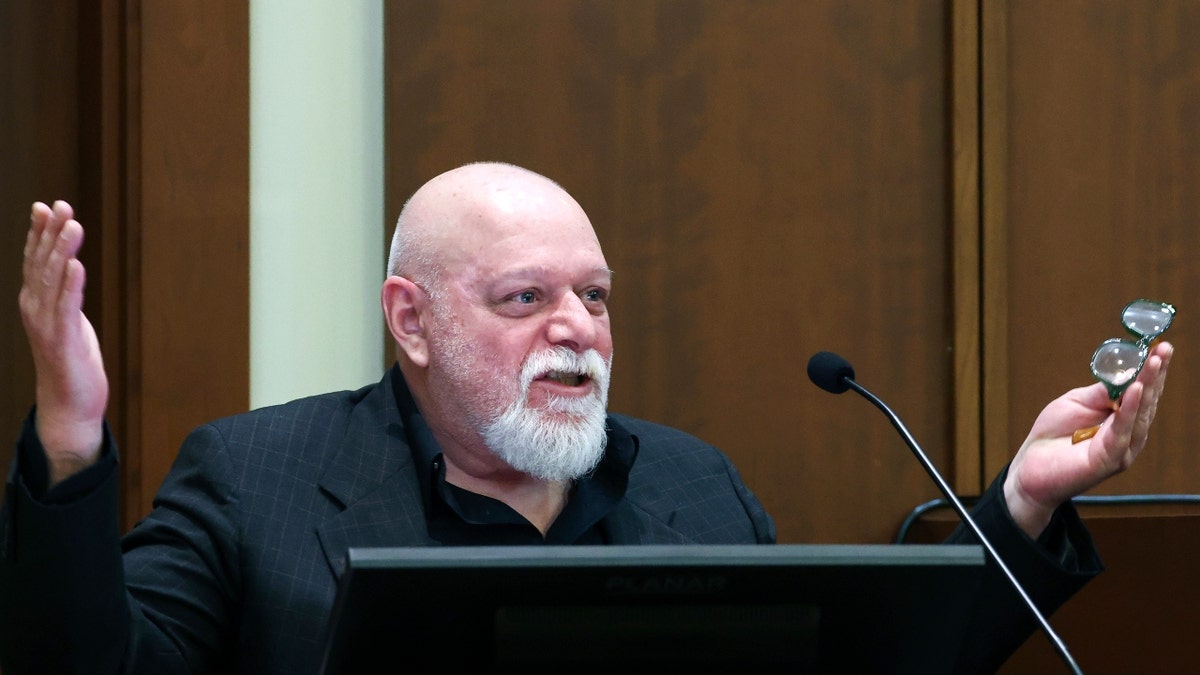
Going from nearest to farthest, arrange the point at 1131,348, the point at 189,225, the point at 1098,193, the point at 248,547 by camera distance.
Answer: the point at 1131,348
the point at 248,547
the point at 189,225
the point at 1098,193

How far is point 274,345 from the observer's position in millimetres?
2545

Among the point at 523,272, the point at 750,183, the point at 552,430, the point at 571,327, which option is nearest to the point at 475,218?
the point at 523,272

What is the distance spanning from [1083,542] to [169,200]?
63.3 inches

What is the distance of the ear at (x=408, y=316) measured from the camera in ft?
6.61

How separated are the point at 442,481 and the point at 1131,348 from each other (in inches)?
35.0

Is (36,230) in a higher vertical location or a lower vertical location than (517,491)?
higher

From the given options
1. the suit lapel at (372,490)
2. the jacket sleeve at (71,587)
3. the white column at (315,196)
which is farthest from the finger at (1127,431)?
the white column at (315,196)

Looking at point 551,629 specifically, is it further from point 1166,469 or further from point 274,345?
point 1166,469

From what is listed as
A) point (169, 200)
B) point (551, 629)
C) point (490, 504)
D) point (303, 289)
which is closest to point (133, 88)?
point (169, 200)

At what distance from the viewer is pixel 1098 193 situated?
105 inches

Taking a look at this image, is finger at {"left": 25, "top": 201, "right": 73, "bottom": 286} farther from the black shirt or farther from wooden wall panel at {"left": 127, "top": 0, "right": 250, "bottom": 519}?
wooden wall panel at {"left": 127, "top": 0, "right": 250, "bottom": 519}

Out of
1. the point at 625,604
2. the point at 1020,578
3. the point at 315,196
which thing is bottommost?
the point at 1020,578

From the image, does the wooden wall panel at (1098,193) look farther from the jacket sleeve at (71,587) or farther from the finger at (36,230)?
the finger at (36,230)

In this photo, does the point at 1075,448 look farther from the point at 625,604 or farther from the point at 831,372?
the point at 625,604
